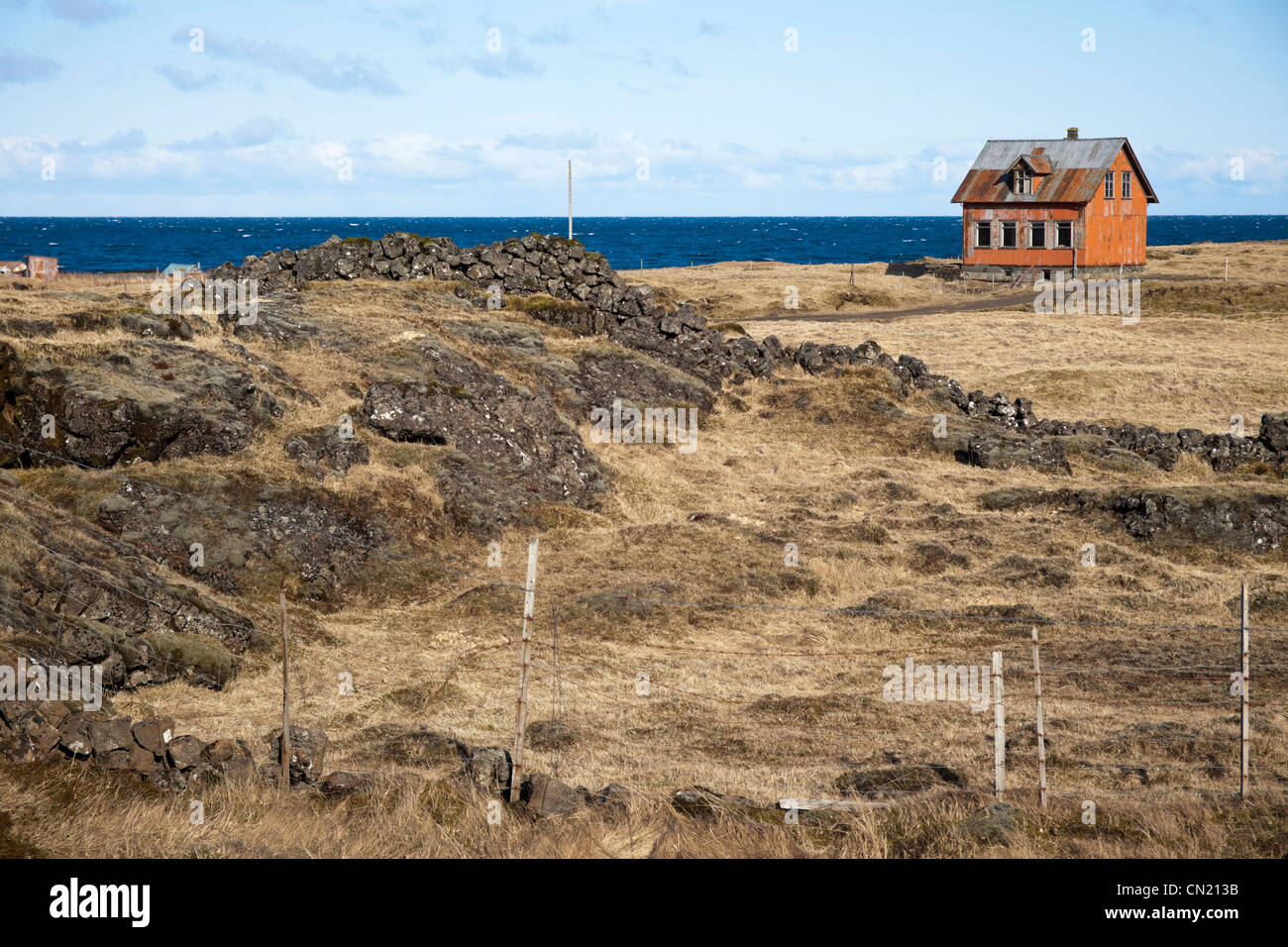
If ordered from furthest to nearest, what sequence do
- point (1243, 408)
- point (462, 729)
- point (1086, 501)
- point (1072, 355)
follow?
point (1072, 355), point (1243, 408), point (1086, 501), point (462, 729)

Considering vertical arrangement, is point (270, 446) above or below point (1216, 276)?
below

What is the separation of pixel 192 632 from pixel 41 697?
15.7 ft

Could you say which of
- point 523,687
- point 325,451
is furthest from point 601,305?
point 523,687

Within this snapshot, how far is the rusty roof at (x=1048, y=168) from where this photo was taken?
73.1 metres

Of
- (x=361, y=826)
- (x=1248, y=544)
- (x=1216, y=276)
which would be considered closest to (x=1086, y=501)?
(x=1248, y=544)

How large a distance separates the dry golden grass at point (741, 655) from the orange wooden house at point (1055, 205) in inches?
1396

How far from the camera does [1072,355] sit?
53.8 meters

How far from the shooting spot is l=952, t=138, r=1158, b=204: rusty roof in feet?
240

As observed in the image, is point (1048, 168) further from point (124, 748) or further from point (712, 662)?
point (124, 748)

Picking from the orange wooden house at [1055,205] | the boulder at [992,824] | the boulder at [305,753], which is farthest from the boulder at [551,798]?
the orange wooden house at [1055,205]

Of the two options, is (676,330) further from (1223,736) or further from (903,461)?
(1223,736)

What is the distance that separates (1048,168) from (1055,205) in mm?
2539

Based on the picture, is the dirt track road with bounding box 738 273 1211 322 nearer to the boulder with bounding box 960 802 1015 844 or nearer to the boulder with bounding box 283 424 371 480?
the boulder with bounding box 283 424 371 480

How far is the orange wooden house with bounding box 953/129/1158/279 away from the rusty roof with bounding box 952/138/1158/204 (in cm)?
6
